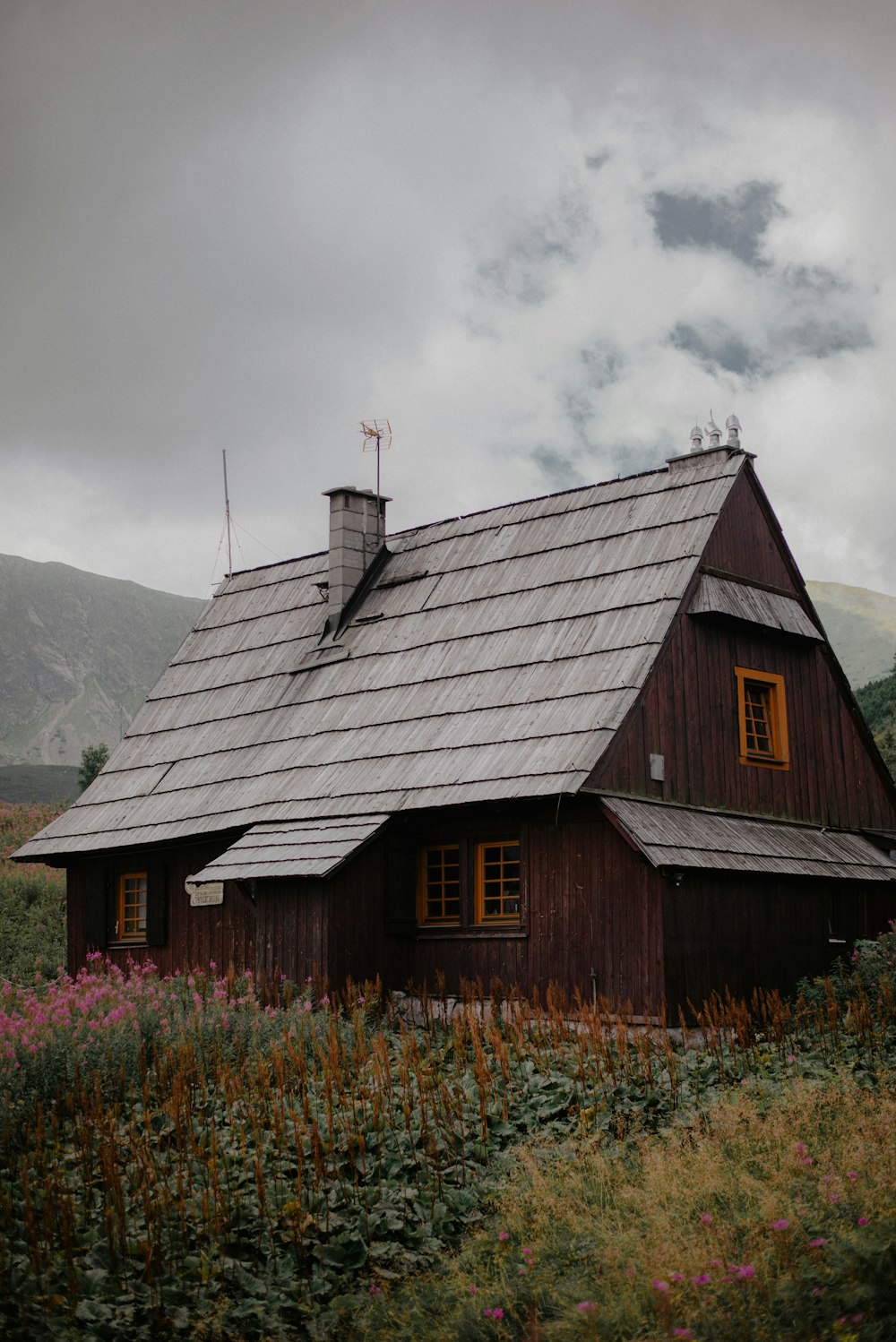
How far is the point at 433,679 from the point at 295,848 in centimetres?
322

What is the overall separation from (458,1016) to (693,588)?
613 centimetres

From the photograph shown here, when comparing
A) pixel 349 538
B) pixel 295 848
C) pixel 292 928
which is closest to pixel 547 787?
pixel 295 848

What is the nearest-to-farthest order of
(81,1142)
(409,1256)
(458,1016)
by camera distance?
(409,1256), (81,1142), (458,1016)

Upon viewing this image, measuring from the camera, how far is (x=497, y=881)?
57.0ft

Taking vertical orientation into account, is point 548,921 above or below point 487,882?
below

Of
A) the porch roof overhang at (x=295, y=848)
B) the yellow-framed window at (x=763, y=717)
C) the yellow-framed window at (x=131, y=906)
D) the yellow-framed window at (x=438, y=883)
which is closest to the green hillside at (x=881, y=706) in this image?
the yellow-framed window at (x=763, y=717)

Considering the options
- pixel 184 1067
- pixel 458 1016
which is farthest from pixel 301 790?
pixel 184 1067

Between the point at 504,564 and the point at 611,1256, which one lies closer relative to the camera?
the point at 611,1256

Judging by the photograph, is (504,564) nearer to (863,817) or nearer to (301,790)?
(301,790)

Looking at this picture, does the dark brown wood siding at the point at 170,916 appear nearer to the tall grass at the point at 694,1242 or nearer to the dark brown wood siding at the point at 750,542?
the dark brown wood siding at the point at 750,542

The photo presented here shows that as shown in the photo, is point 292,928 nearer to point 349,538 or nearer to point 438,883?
point 438,883

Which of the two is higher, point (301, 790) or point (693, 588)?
point (693, 588)

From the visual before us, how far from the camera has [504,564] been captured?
20828mm

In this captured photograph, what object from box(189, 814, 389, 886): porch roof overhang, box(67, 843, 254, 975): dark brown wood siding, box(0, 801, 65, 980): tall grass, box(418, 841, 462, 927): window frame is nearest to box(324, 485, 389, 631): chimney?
box(67, 843, 254, 975): dark brown wood siding
